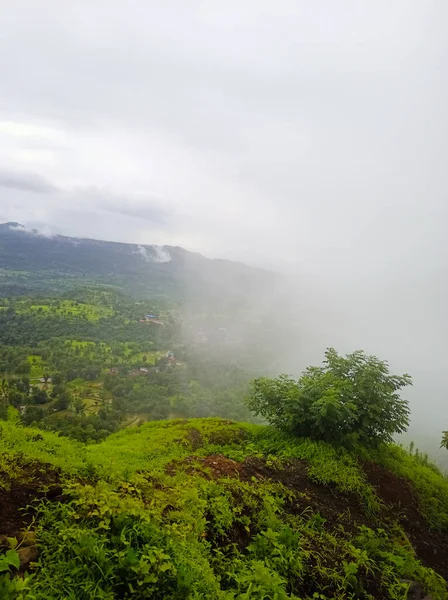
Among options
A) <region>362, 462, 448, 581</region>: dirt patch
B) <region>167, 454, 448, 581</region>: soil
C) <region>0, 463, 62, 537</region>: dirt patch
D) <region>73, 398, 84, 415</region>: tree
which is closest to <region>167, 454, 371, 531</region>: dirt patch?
<region>167, 454, 448, 581</region>: soil

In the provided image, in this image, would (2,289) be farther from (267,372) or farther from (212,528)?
(212,528)

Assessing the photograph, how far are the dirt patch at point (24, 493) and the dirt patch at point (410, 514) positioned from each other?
6.20 m

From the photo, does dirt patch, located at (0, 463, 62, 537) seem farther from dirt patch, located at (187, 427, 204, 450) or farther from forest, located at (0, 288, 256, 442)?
forest, located at (0, 288, 256, 442)

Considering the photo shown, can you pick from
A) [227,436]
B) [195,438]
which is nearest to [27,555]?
[195,438]

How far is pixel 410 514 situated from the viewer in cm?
714

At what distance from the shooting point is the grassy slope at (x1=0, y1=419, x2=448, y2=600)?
2.97 meters

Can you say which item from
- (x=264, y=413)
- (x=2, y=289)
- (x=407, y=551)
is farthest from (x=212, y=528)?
(x=2, y=289)

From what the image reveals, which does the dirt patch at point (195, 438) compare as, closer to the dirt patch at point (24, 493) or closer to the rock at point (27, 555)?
the dirt patch at point (24, 493)

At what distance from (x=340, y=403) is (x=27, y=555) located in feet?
21.4

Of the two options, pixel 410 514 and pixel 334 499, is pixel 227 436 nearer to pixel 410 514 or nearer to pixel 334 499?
pixel 334 499

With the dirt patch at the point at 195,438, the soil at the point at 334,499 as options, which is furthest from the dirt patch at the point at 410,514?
the dirt patch at the point at 195,438

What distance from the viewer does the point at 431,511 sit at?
24.4ft

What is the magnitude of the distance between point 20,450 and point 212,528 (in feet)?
8.72

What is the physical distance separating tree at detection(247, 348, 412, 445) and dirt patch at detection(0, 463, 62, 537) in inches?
212
